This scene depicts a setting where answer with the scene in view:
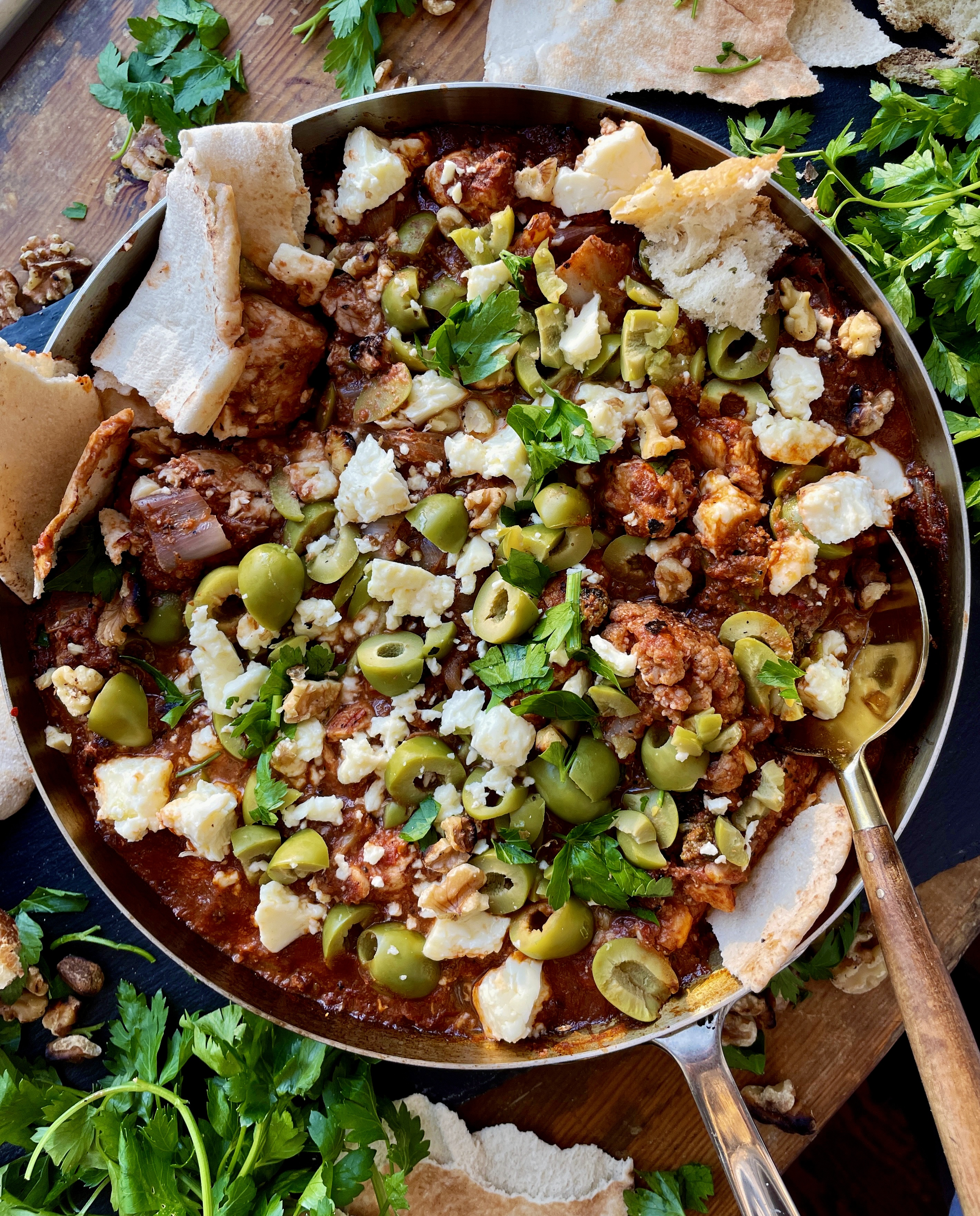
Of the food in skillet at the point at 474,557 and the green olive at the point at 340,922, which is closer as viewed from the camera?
the food in skillet at the point at 474,557

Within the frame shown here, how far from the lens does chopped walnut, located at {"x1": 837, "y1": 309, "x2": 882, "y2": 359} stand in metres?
2.96

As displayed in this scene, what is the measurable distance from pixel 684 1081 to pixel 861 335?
2738 mm

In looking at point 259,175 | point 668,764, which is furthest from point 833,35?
point 668,764

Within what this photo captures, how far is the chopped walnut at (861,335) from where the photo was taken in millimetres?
2965

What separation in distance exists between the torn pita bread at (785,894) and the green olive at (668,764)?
14.9 inches

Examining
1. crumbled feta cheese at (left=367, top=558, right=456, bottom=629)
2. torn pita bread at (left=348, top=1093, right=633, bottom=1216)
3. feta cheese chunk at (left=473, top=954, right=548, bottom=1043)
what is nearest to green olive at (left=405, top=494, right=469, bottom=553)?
crumbled feta cheese at (left=367, top=558, right=456, bottom=629)

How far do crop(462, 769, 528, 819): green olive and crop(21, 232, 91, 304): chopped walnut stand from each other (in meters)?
2.34

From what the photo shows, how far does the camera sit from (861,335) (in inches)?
117

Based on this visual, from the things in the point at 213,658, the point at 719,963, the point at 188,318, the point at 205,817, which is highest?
the point at 188,318

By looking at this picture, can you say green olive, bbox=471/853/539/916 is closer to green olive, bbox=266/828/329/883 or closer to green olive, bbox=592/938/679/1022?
green olive, bbox=592/938/679/1022

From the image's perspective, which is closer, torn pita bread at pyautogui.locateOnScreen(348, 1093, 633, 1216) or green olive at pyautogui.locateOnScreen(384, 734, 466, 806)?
green olive at pyautogui.locateOnScreen(384, 734, 466, 806)

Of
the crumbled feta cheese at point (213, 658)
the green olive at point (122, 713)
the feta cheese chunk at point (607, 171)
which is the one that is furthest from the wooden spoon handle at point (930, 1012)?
the green olive at point (122, 713)

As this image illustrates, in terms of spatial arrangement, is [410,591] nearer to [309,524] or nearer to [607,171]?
[309,524]

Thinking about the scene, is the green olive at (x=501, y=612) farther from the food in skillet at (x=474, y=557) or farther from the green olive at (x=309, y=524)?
the green olive at (x=309, y=524)
